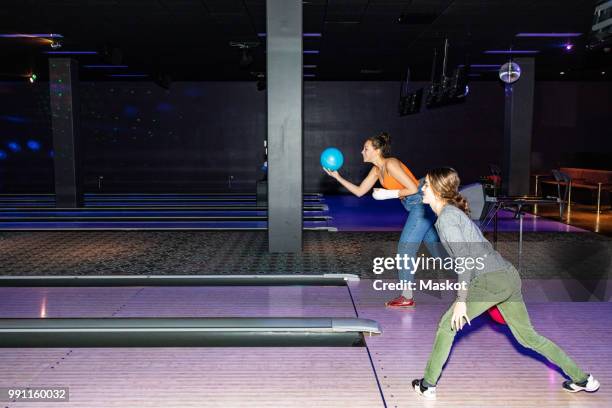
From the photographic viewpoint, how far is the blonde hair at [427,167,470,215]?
2.58m

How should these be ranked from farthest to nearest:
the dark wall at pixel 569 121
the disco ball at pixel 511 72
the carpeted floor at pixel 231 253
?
the dark wall at pixel 569 121 < the disco ball at pixel 511 72 < the carpeted floor at pixel 231 253

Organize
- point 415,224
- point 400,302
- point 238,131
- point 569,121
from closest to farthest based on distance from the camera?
point 415,224
point 400,302
point 569,121
point 238,131

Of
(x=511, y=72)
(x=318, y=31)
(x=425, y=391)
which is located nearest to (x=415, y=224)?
(x=425, y=391)

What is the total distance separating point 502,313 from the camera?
8.40ft

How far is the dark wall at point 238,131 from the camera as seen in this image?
1496cm

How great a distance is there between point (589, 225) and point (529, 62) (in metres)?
4.14

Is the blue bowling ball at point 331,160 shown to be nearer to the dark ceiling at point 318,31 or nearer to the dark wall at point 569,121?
the dark ceiling at point 318,31

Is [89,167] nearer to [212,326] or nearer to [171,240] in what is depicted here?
[171,240]

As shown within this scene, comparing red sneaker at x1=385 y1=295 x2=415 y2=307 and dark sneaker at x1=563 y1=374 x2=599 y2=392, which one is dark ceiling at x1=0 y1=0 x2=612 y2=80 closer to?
red sneaker at x1=385 y1=295 x2=415 y2=307

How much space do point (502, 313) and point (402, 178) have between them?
1410 millimetres

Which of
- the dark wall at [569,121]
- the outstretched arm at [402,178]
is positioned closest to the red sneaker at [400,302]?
the outstretched arm at [402,178]

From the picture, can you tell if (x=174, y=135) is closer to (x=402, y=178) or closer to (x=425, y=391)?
(x=402, y=178)

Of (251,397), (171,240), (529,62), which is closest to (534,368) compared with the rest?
(251,397)

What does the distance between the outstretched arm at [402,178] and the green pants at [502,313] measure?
1.31 meters
